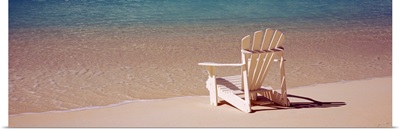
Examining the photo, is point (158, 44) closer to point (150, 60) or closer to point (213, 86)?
point (150, 60)

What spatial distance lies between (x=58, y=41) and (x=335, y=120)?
7.33 m

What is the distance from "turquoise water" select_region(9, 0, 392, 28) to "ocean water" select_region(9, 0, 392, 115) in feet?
0.09

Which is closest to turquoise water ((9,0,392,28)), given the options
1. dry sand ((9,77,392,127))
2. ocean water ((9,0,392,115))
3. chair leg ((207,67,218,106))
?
ocean water ((9,0,392,115))

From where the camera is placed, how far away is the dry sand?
15.1 feet

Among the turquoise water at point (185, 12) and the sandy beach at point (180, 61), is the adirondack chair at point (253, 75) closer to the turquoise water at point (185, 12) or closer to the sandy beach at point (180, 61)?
the sandy beach at point (180, 61)

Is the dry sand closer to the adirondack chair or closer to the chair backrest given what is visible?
the adirondack chair

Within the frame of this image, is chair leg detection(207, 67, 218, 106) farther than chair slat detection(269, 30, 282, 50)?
Yes

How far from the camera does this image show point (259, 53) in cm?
494

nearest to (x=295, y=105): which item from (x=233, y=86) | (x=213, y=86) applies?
(x=233, y=86)

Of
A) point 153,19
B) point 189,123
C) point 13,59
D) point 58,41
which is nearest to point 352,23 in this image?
point 153,19

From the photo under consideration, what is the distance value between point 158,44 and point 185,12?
4480 mm

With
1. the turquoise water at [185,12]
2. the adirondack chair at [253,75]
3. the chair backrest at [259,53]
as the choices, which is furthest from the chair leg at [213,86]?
the turquoise water at [185,12]

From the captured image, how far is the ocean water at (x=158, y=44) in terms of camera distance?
681 centimetres

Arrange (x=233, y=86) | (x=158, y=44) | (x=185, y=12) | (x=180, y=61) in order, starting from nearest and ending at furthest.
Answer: (x=233, y=86) → (x=180, y=61) → (x=158, y=44) → (x=185, y=12)
